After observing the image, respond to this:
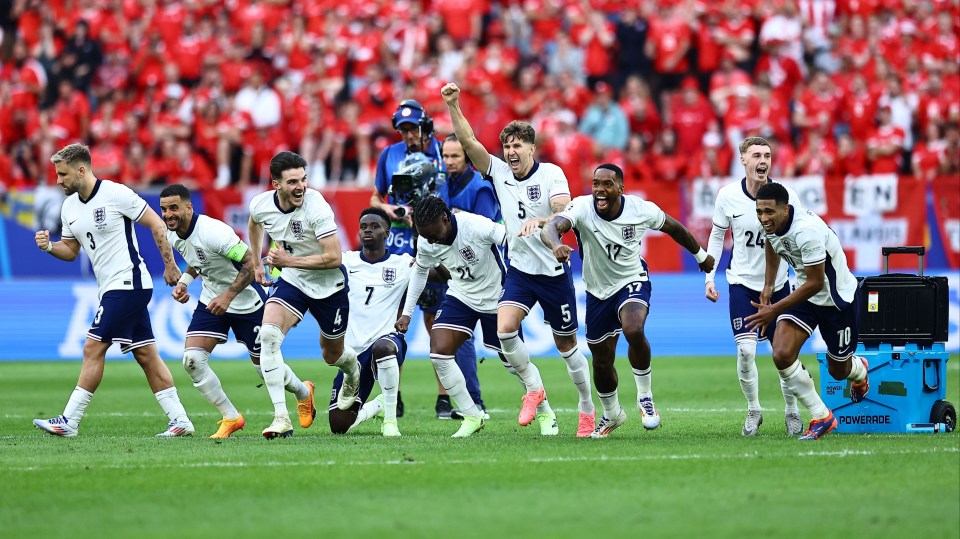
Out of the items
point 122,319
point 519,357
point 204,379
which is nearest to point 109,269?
point 122,319

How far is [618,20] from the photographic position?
27.8 m

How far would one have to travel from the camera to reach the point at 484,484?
8.91 metres

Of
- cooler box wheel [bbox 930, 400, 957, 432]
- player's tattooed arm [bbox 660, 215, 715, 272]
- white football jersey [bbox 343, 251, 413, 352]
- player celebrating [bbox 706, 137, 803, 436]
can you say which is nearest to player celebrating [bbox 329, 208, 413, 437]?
white football jersey [bbox 343, 251, 413, 352]

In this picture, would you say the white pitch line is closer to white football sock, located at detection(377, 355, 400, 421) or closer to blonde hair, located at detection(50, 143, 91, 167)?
white football sock, located at detection(377, 355, 400, 421)

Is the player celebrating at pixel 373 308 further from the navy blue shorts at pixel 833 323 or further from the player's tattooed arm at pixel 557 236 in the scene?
the navy blue shorts at pixel 833 323

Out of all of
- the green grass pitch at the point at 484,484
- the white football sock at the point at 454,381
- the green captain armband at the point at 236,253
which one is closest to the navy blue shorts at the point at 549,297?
the white football sock at the point at 454,381

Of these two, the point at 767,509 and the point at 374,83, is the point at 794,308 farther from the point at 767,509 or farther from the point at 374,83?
the point at 374,83

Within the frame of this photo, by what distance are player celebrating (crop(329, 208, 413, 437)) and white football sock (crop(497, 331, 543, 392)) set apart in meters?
1.19

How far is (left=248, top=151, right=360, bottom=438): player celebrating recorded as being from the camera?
12.1 m

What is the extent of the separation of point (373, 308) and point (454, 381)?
161 cm

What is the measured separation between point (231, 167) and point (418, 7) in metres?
4.97

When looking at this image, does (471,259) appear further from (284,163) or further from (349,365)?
(284,163)

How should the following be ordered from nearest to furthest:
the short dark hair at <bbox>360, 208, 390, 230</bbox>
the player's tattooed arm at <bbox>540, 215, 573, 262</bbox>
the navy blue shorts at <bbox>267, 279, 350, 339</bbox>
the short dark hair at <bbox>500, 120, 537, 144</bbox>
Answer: the player's tattooed arm at <bbox>540, 215, 573, 262</bbox> < the short dark hair at <bbox>500, 120, 537, 144</bbox> < the navy blue shorts at <bbox>267, 279, 350, 339</bbox> < the short dark hair at <bbox>360, 208, 390, 230</bbox>

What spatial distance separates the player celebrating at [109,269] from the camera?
1247 cm
